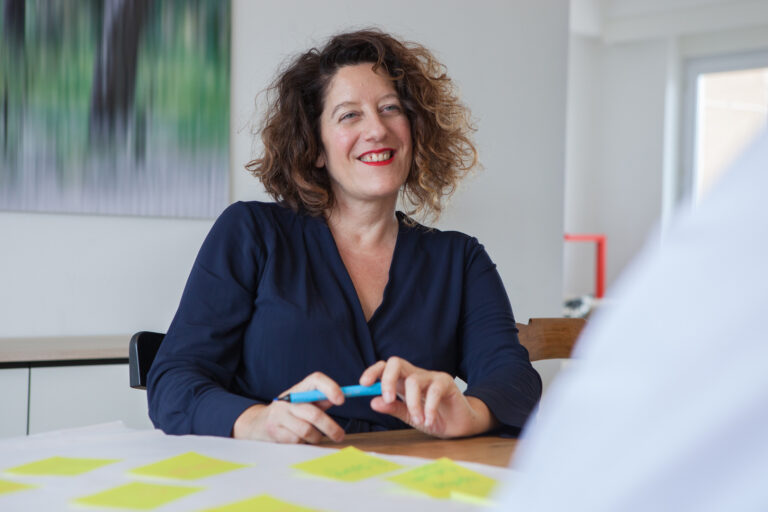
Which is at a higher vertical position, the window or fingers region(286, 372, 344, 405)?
the window

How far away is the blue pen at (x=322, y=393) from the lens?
1.04 meters

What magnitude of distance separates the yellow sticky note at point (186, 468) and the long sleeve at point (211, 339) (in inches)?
7.3

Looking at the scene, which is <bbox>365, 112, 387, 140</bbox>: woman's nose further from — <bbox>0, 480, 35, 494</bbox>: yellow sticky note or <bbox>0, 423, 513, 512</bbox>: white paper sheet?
<bbox>0, 480, 35, 494</bbox>: yellow sticky note

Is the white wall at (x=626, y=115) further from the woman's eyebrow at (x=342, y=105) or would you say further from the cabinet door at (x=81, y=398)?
the woman's eyebrow at (x=342, y=105)

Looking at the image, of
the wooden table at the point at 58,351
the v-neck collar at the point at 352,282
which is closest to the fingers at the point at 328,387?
the v-neck collar at the point at 352,282

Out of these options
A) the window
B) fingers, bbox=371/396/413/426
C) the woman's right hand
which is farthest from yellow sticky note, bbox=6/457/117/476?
the window

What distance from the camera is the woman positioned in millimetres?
1219

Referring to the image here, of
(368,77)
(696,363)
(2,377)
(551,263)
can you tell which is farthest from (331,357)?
(551,263)

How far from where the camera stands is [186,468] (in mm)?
887

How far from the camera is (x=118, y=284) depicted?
98.0 inches

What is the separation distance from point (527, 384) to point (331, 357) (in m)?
0.34

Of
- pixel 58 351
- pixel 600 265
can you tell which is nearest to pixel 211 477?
pixel 58 351

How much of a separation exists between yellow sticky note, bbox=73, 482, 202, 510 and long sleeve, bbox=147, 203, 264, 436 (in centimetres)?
31

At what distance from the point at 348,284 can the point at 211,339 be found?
292mm
